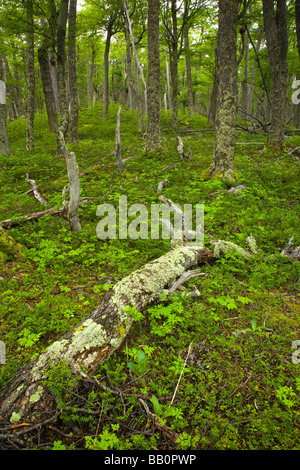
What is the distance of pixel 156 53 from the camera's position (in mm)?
9109

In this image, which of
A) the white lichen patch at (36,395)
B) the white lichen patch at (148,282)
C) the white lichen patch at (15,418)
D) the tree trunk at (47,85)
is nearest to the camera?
the white lichen patch at (15,418)

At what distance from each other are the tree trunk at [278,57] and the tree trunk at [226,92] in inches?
155

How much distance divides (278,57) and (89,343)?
1149cm

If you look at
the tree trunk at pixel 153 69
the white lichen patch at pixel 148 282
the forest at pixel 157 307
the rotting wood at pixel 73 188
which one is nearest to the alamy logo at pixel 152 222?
the forest at pixel 157 307

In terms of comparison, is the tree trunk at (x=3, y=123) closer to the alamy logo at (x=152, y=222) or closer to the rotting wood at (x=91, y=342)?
the alamy logo at (x=152, y=222)

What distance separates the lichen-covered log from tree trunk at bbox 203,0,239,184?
4.53 metres

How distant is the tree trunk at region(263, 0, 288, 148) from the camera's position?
8750 millimetres

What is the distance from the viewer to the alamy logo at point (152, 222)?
4.63 m

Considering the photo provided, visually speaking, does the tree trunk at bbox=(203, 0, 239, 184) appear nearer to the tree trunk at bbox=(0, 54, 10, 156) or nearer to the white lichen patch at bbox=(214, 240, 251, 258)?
the white lichen patch at bbox=(214, 240, 251, 258)

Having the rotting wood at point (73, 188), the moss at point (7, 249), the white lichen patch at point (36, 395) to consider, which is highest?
the rotting wood at point (73, 188)

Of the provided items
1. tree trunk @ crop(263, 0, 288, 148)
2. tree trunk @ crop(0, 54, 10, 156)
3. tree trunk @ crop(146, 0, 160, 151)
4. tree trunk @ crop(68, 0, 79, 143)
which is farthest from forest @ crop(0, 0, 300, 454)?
tree trunk @ crop(68, 0, 79, 143)

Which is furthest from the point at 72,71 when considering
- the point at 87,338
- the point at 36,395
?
the point at 36,395

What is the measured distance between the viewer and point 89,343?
2.41m

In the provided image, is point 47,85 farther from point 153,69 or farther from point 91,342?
point 91,342
